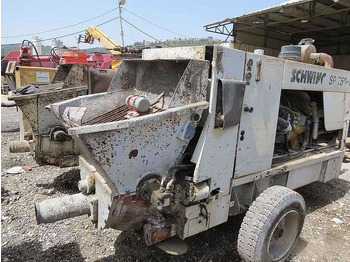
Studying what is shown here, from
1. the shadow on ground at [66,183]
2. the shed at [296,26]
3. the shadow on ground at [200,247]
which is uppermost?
the shed at [296,26]

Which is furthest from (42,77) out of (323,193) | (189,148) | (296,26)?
(296,26)

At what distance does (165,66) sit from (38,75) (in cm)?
500

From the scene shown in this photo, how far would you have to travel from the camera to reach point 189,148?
7.34 ft

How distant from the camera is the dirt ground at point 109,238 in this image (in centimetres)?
252

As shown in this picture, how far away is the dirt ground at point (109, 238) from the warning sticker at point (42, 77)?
10.7 ft

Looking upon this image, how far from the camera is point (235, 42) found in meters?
12.3

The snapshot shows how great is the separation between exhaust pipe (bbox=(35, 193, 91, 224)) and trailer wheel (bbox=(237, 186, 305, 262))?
1.21 m

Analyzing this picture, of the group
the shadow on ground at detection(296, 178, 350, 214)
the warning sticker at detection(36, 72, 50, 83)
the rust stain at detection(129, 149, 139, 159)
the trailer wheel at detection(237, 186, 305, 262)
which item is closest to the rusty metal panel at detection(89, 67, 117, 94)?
the rust stain at detection(129, 149, 139, 159)

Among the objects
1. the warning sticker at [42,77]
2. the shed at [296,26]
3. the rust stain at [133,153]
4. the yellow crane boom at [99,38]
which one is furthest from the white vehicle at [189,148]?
the yellow crane boom at [99,38]

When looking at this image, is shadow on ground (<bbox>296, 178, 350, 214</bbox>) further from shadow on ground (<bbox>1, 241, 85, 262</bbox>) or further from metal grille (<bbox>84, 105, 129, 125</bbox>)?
shadow on ground (<bbox>1, 241, 85, 262</bbox>)

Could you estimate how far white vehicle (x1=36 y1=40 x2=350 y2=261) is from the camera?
6.23 feet

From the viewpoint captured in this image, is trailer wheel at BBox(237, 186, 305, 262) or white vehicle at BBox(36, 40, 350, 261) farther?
trailer wheel at BBox(237, 186, 305, 262)

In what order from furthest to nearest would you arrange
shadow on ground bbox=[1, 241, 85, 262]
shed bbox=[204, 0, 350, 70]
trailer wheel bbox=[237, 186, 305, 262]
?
shed bbox=[204, 0, 350, 70] → shadow on ground bbox=[1, 241, 85, 262] → trailer wheel bbox=[237, 186, 305, 262]

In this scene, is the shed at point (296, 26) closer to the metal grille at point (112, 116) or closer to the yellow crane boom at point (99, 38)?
the yellow crane boom at point (99, 38)
